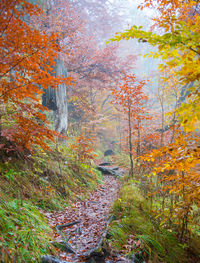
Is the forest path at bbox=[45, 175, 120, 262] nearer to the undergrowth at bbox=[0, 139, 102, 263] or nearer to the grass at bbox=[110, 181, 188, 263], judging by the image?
the undergrowth at bbox=[0, 139, 102, 263]

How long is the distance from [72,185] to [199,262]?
3533 millimetres

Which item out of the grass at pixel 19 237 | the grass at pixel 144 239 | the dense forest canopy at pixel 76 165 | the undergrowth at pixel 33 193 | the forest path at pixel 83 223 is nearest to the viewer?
the dense forest canopy at pixel 76 165

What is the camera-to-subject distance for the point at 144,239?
252cm

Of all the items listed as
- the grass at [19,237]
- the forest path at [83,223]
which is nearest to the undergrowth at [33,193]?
the grass at [19,237]

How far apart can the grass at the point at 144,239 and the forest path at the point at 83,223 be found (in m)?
0.38

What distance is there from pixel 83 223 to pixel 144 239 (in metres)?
1.52

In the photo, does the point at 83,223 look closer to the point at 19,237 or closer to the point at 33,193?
the point at 33,193

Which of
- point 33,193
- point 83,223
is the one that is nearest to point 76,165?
point 33,193

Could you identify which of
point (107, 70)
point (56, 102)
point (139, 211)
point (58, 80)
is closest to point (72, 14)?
point (107, 70)

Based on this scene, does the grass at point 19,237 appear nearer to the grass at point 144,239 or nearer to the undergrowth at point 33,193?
the undergrowth at point 33,193

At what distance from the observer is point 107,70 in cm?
916

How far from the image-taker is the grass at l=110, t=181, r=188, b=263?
7.76 ft

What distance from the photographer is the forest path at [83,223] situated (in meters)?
2.77

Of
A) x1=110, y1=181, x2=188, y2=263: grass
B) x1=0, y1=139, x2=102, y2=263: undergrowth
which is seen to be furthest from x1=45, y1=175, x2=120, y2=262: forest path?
x1=110, y1=181, x2=188, y2=263: grass
